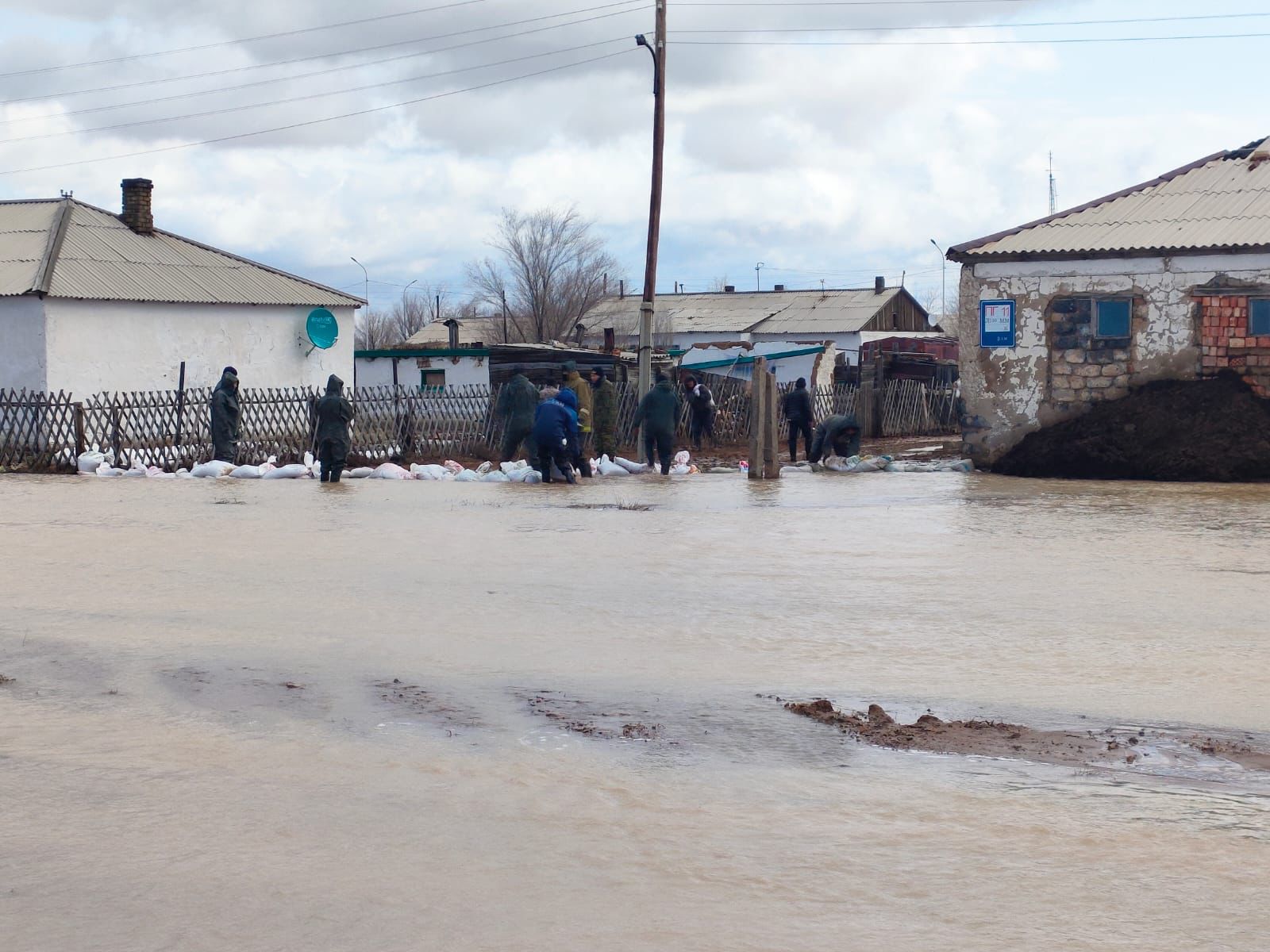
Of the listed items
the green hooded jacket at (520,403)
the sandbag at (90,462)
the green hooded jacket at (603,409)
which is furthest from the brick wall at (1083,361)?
the sandbag at (90,462)

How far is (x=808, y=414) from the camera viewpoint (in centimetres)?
2452

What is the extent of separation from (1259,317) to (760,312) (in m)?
51.3

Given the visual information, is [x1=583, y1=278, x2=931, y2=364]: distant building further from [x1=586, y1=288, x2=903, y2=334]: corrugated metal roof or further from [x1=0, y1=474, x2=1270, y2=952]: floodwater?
[x1=0, y1=474, x2=1270, y2=952]: floodwater

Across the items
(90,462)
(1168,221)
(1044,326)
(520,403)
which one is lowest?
(90,462)

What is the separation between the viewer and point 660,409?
2167 centimetres

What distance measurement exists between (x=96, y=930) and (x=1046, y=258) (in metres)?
19.4

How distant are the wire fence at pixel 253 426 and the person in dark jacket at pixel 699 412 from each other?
18 cm

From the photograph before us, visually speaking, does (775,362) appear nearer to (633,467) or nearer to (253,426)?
(633,467)

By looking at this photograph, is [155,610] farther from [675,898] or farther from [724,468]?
[724,468]

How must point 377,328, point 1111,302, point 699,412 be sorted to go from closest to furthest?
1. point 1111,302
2. point 699,412
3. point 377,328

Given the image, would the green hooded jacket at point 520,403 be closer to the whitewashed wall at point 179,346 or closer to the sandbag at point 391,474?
the sandbag at point 391,474

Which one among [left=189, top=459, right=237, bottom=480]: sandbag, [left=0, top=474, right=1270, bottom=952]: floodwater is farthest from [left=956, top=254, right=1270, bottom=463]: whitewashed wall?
[left=189, top=459, right=237, bottom=480]: sandbag

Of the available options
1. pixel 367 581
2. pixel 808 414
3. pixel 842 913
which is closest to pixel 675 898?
pixel 842 913

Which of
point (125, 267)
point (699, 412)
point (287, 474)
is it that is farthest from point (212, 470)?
point (699, 412)
